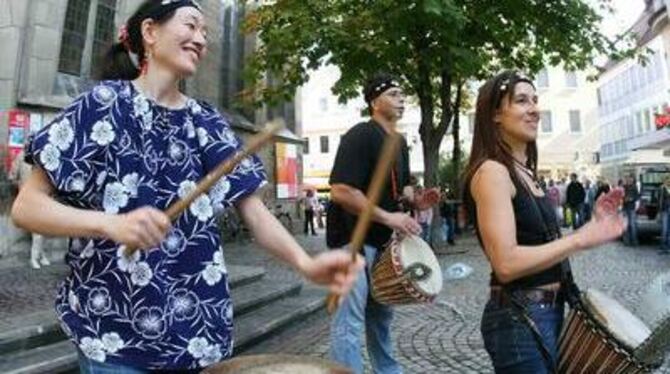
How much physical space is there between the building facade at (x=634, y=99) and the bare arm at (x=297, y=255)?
148ft

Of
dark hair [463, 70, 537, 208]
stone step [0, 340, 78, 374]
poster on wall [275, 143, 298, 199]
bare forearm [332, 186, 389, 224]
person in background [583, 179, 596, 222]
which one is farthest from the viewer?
person in background [583, 179, 596, 222]

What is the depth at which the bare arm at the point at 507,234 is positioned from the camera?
2602mm

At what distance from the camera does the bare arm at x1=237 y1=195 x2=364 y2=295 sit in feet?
6.92

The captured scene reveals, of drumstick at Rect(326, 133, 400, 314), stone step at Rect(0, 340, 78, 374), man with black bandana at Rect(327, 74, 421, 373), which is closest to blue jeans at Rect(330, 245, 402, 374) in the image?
man with black bandana at Rect(327, 74, 421, 373)

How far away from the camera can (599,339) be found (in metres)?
2.78

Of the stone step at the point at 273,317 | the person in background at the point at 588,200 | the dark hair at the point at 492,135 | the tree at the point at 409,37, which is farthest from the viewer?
the person in background at the point at 588,200

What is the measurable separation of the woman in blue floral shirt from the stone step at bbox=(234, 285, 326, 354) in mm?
5049

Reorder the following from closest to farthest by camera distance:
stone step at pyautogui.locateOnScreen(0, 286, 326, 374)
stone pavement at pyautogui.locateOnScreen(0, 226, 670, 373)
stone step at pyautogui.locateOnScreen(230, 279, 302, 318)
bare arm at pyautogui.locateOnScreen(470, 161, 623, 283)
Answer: bare arm at pyautogui.locateOnScreen(470, 161, 623, 283), stone step at pyautogui.locateOnScreen(0, 286, 326, 374), stone pavement at pyautogui.locateOnScreen(0, 226, 670, 373), stone step at pyautogui.locateOnScreen(230, 279, 302, 318)

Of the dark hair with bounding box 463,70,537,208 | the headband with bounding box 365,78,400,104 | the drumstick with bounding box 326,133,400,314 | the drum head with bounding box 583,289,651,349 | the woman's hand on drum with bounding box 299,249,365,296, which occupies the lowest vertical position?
the drum head with bounding box 583,289,651,349

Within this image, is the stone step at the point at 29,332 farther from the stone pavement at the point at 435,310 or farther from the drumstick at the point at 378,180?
the drumstick at the point at 378,180

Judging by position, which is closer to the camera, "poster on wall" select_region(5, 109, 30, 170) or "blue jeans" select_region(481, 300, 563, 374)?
"blue jeans" select_region(481, 300, 563, 374)

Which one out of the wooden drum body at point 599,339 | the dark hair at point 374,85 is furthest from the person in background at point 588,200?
the wooden drum body at point 599,339

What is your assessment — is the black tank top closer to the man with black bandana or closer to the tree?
the man with black bandana

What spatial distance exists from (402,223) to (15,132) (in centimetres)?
1032
